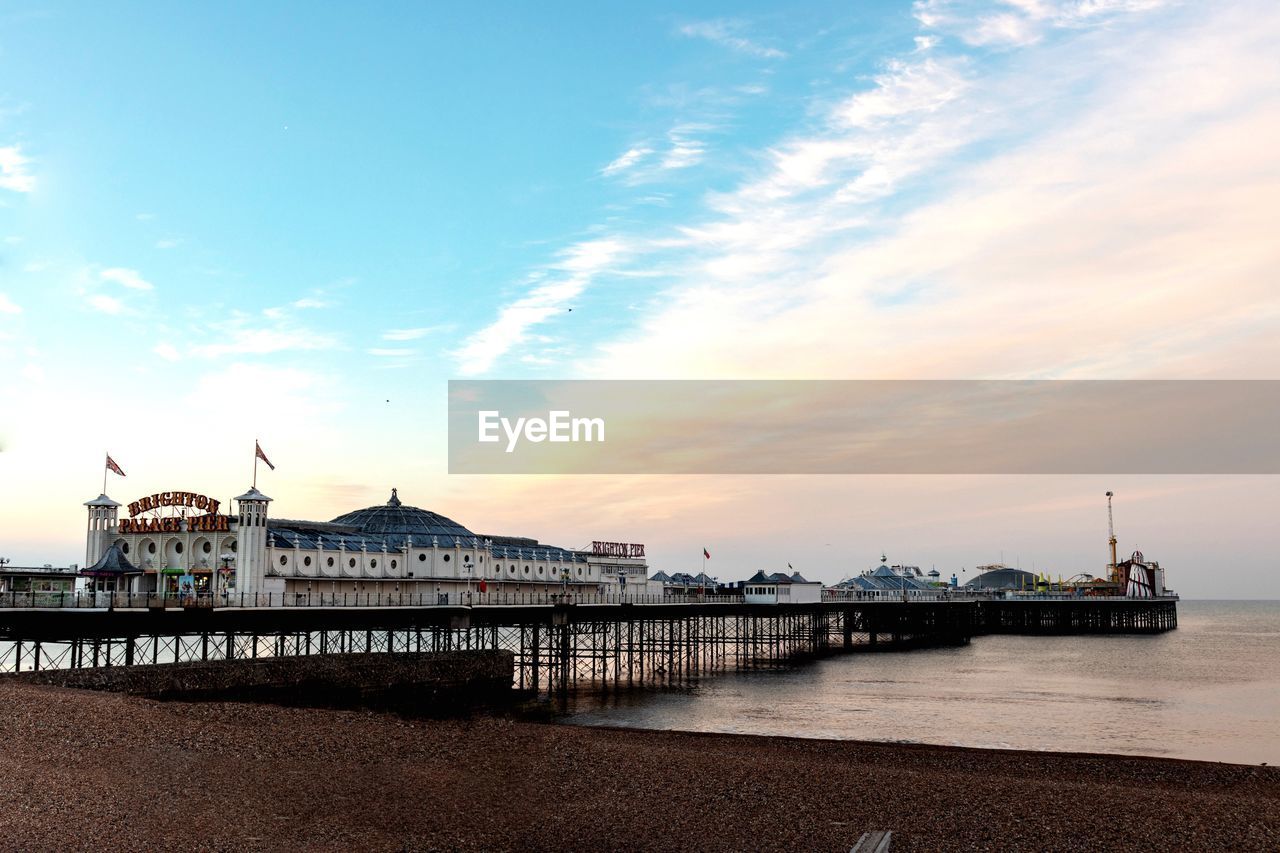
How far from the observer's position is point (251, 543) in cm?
5184

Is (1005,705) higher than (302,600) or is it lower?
lower

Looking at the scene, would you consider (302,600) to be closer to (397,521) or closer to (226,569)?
(226,569)

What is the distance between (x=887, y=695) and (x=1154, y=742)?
19.3 meters

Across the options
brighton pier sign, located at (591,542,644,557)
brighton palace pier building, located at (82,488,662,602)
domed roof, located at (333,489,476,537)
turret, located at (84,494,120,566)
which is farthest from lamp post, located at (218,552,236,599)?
brighton pier sign, located at (591,542,644,557)

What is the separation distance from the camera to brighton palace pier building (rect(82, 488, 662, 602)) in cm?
5197

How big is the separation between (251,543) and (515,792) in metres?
32.5

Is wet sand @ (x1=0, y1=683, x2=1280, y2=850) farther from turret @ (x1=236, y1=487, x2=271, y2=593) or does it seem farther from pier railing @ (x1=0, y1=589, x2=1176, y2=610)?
turret @ (x1=236, y1=487, x2=271, y2=593)

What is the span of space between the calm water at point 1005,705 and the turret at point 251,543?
62.0 feet

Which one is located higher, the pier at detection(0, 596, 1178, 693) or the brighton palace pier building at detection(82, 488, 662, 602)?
the brighton palace pier building at detection(82, 488, 662, 602)

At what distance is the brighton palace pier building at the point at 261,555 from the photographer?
5197 cm

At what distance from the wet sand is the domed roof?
40.7m

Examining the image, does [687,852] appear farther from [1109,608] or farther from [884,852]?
[1109,608]

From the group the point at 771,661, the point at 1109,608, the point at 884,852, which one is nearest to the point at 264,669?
the point at 884,852

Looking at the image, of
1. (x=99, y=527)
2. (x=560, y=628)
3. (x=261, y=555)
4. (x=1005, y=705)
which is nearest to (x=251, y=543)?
(x=261, y=555)
